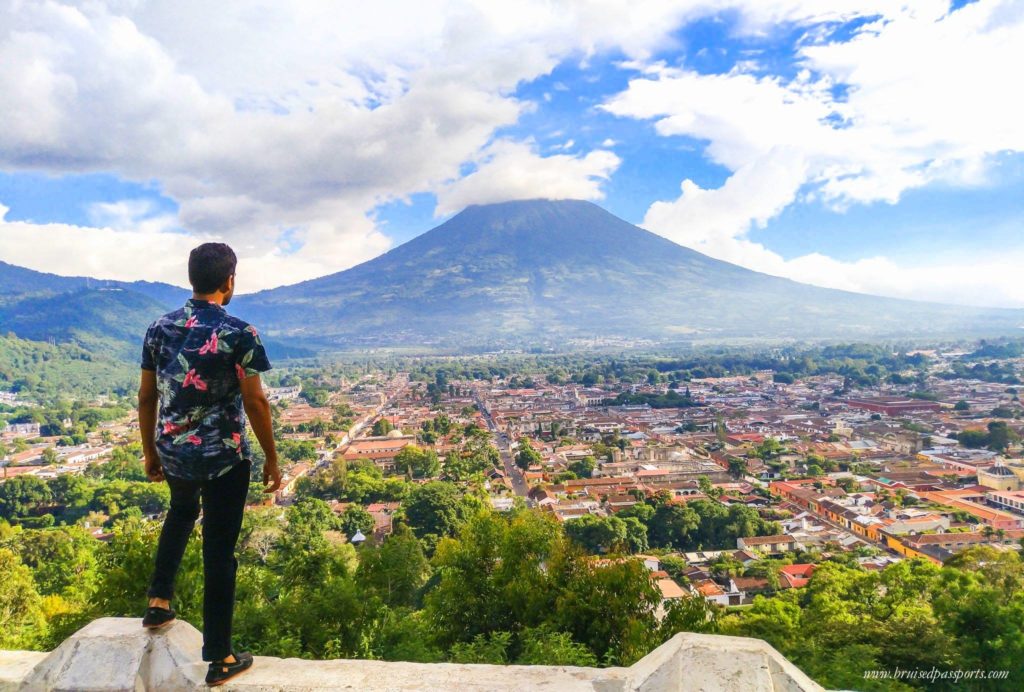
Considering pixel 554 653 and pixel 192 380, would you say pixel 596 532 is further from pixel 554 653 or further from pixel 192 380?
pixel 192 380

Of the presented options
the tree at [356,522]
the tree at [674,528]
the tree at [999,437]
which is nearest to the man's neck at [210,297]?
the tree at [674,528]

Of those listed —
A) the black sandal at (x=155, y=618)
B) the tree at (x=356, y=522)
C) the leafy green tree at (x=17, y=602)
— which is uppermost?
the black sandal at (x=155, y=618)

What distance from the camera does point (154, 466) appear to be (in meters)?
1.59

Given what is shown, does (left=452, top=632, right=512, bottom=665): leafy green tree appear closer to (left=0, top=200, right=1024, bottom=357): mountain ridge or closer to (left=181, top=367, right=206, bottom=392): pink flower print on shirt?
(left=181, top=367, right=206, bottom=392): pink flower print on shirt

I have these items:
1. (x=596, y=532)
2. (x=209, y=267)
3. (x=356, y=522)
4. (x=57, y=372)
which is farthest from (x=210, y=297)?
(x=57, y=372)

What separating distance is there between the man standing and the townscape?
119 inches

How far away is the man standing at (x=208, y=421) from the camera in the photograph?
141cm

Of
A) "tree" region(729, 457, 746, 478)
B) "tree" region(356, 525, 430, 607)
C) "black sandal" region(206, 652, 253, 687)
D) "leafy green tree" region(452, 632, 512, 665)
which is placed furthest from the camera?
"tree" region(729, 457, 746, 478)

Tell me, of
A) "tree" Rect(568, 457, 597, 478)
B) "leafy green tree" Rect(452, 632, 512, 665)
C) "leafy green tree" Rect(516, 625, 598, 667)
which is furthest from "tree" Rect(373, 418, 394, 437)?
"leafy green tree" Rect(516, 625, 598, 667)

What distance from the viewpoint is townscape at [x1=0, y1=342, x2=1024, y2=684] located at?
10.5 meters

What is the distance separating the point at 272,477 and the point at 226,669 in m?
0.47

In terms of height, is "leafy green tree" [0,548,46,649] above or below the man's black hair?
below

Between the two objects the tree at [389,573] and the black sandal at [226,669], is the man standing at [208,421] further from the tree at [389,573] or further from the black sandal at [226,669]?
the tree at [389,573]

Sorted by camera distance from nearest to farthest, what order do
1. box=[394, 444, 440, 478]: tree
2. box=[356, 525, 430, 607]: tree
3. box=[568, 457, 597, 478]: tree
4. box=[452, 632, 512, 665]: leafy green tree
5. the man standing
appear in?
the man standing → box=[452, 632, 512, 665]: leafy green tree → box=[356, 525, 430, 607]: tree → box=[568, 457, 597, 478]: tree → box=[394, 444, 440, 478]: tree
